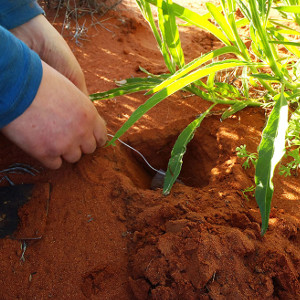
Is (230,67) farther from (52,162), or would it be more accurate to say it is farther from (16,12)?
(16,12)

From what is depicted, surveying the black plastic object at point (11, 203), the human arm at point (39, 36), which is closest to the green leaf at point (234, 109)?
A: the human arm at point (39, 36)

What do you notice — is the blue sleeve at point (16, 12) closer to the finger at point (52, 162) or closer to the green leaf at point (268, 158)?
the finger at point (52, 162)

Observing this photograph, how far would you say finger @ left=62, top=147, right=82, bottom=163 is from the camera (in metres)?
1.50

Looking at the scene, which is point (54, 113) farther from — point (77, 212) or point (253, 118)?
point (253, 118)

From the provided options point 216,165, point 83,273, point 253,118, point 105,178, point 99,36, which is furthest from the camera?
point 99,36

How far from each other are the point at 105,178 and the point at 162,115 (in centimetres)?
66

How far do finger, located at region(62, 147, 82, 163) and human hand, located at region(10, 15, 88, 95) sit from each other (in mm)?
461

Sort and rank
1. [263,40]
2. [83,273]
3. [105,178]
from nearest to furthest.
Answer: [83,273]
[263,40]
[105,178]

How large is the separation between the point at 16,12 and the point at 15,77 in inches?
25.4

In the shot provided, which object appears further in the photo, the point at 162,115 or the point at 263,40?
the point at 162,115

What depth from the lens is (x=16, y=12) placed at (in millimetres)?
1624

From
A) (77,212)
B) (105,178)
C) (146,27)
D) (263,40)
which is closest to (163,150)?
(105,178)

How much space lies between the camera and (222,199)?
143 cm

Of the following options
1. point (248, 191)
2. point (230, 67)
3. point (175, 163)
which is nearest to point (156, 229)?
point (175, 163)
